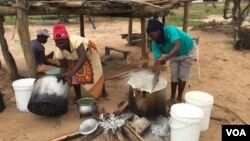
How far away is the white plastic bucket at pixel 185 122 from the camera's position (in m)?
3.92

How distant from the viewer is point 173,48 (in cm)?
478

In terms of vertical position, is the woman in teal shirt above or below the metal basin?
above

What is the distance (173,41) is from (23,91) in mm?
2632

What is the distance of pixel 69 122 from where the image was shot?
518cm

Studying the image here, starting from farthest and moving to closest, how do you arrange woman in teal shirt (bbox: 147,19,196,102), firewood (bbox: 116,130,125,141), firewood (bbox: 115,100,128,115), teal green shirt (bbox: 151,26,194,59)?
firewood (bbox: 115,100,128,115)
teal green shirt (bbox: 151,26,194,59)
woman in teal shirt (bbox: 147,19,196,102)
firewood (bbox: 116,130,125,141)

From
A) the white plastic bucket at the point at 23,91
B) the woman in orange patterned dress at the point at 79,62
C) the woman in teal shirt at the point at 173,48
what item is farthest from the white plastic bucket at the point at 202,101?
the white plastic bucket at the point at 23,91

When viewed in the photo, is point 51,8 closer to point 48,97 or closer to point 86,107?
point 48,97

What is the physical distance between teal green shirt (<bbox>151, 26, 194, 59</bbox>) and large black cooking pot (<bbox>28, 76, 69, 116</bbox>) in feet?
5.38

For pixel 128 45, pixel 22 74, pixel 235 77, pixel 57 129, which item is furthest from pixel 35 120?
pixel 128 45

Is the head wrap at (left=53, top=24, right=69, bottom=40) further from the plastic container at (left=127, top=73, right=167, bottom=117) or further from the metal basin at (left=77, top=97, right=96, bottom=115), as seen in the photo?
the plastic container at (left=127, top=73, right=167, bottom=117)

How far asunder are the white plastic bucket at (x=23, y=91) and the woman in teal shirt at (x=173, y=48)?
2.16 metres

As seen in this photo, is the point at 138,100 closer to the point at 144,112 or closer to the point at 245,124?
the point at 144,112

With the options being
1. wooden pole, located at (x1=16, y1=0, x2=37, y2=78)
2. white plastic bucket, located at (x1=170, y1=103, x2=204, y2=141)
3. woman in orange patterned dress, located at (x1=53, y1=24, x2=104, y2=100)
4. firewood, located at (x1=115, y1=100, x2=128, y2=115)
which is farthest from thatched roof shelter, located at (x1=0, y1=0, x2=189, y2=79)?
white plastic bucket, located at (x1=170, y1=103, x2=204, y2=141)

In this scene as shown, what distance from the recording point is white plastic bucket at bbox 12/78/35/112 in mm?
5371
